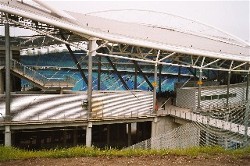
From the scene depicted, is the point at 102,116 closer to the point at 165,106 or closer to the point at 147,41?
the point at 147,41

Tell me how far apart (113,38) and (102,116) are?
6980 millimetres

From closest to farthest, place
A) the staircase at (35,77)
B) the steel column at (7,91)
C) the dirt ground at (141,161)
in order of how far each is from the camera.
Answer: the dirt ground at (141,161) → the steel column at (7,91) → the staircase at (35,77)

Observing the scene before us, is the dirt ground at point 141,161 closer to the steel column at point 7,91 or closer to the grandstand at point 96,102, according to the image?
the grandstand at point 96,102

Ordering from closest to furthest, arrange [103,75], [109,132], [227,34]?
1. [109,132]
2. [227,34]
3. [103,75]

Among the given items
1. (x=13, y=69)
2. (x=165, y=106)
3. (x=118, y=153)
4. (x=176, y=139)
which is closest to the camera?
(x=118, y=153)

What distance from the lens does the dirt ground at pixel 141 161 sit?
11304 millimetres

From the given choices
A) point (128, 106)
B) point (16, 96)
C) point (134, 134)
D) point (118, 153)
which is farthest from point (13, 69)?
point (118, 153)

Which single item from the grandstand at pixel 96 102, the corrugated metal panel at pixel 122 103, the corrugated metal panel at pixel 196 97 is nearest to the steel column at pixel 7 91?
the grandstand at pixel 96 102

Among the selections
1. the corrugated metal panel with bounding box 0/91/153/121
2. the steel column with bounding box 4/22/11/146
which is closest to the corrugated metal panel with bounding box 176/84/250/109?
the corrugated metal panel with bounding box 0/91/153/121

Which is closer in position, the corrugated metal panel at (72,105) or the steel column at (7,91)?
the steel column at (7,91)

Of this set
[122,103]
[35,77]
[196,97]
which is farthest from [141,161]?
[196,97]

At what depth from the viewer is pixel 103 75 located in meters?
59.4

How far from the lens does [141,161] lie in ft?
38.2

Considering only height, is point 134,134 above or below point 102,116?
below
